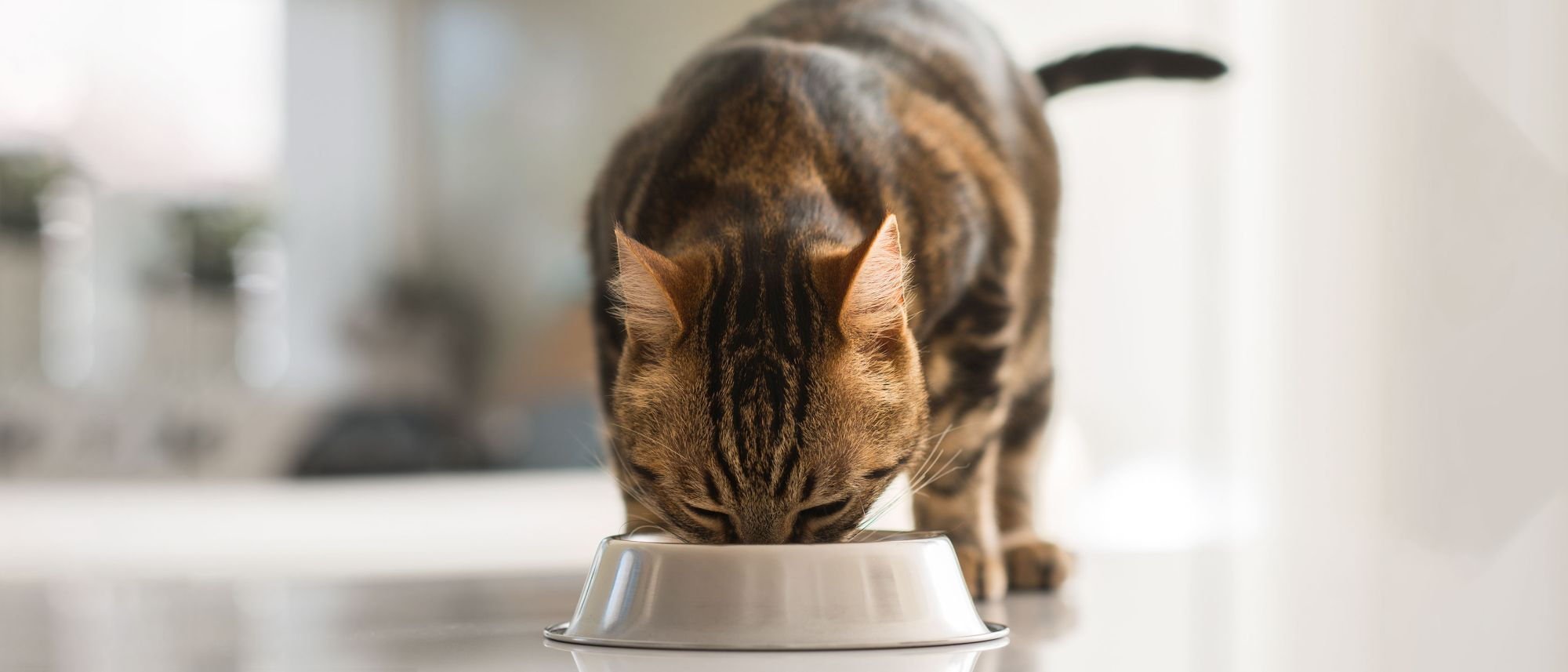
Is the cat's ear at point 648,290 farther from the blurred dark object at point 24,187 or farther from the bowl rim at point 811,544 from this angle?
the blurred dark object at point 24,187

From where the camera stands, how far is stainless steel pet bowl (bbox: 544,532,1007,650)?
681 mm

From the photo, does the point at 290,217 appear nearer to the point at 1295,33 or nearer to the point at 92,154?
the point at 92,154

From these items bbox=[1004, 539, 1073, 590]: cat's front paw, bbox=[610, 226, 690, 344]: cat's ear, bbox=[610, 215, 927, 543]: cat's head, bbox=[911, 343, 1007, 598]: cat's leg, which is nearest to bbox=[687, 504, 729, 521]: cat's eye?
bbox=[610, 215, 927, 543]: cat's head

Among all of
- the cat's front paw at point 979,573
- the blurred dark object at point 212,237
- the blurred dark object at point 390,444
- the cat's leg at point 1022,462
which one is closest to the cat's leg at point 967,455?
the cat's front paw at point 979,573

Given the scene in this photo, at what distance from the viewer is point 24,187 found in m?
4.14

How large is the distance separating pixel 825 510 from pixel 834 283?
140 millimetres

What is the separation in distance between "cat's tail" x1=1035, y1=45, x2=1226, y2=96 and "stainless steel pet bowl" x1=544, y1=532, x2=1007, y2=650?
2.94 feet

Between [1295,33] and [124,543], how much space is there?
3.14 meters

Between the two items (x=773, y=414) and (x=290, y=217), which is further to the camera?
(x=290, y=217)

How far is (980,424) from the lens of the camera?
3.74 feet

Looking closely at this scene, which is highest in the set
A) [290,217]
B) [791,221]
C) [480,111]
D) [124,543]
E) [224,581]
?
[480,111]

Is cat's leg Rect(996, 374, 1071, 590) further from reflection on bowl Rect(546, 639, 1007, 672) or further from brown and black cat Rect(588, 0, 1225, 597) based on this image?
reflection on bowl Rect(546, 639, 1007, 672)

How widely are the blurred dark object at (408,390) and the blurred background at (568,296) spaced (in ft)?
0.04

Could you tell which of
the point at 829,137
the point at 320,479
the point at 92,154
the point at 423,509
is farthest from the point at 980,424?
the point at 92,154
